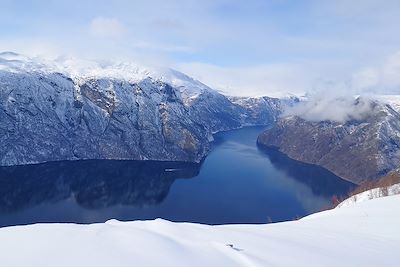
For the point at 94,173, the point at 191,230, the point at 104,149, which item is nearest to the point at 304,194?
the point at 94,173

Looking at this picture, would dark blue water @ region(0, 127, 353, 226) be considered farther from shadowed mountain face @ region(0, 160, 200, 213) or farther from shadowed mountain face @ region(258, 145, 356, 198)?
shadowed mountain face @ region(258, 145, 356, 198)

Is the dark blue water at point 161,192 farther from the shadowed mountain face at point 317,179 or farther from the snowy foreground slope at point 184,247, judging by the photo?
the snowy foreground slope at point 184,247

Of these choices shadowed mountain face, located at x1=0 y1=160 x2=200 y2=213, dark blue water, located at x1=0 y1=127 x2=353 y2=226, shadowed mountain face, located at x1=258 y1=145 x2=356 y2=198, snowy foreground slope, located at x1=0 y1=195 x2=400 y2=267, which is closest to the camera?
snowy foreground slope, located at x1=0 y1=195 x2=400 y2=267

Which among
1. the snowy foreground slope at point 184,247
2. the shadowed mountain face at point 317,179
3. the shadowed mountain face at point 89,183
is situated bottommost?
the shadowed mountain face at point 317,179

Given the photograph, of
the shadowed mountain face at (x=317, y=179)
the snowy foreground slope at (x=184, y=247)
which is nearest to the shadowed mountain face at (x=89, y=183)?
the shadowed mountain face at (x=317, y=179)

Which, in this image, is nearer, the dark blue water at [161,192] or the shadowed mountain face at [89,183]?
the dark blue water at [161,192]

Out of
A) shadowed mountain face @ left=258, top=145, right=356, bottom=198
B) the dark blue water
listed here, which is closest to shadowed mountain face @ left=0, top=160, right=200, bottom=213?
the dark blue water

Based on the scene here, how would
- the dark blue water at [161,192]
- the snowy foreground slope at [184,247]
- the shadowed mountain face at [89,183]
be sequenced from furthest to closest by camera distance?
the shadowed mountain face at [89,183]
the dark blue water at [161,192]
the snowy foreground slope at [184,247]

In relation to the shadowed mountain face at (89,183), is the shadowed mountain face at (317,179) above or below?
below
